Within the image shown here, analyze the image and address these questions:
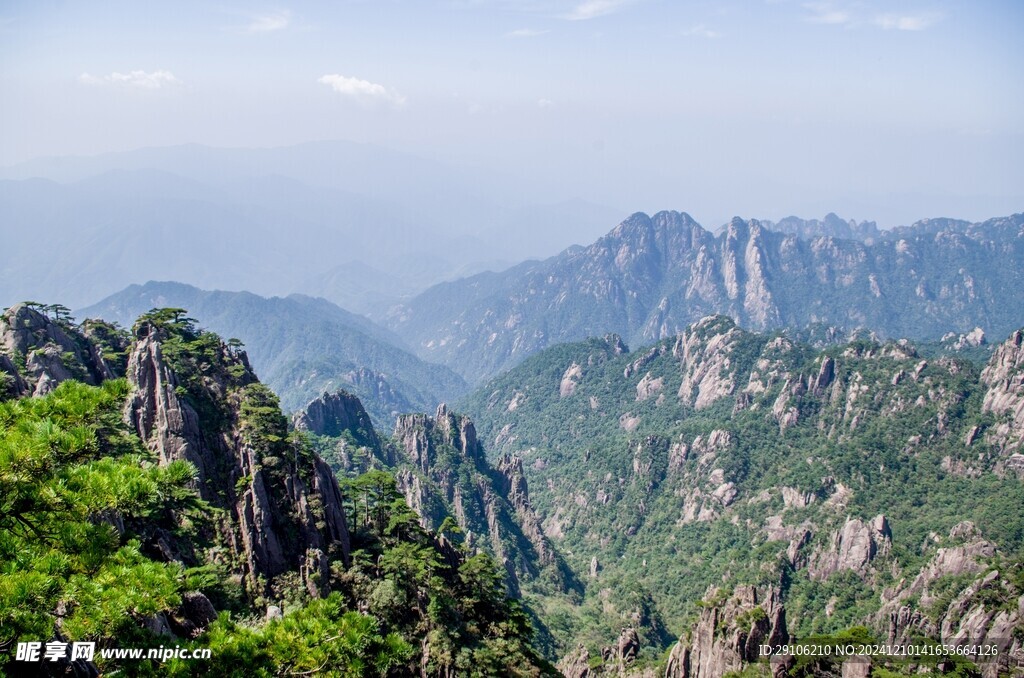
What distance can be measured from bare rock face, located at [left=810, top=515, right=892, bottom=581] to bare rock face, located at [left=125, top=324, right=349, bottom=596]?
78.9 metres

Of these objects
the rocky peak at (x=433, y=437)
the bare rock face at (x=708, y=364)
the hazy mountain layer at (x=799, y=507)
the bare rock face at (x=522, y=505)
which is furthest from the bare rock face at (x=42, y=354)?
the bare rock face at (x=708, y=364)

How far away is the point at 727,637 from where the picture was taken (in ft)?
167

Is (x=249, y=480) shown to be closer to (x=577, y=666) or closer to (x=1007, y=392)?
(x=577, y=666)

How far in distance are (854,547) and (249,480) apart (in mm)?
86486

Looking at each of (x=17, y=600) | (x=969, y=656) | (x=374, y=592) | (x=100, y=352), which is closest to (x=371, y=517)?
(x=374, y=592)

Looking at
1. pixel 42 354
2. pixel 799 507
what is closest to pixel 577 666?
pixel 42 354

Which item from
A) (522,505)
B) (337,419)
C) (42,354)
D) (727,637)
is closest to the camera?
(42,354)

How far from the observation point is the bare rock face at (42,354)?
42.1 metres

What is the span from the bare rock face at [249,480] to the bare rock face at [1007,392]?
110 m

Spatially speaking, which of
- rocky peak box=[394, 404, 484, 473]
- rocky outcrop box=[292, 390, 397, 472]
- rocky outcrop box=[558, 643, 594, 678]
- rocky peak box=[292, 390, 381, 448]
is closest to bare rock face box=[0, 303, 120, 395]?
rocky outcrop box=[558, 643, 594, 678]

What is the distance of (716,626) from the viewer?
52281 mm

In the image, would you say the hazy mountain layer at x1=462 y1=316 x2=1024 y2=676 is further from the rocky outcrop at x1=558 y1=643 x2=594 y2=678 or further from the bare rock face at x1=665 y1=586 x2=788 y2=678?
the rocky outcrop at x1=558 y1=643 x2=594 y2=678

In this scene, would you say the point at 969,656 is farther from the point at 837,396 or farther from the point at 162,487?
the point at 837,396

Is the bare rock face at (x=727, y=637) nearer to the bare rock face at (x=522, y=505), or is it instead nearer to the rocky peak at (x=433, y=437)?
the bare rock face at (x=522, y=505)
